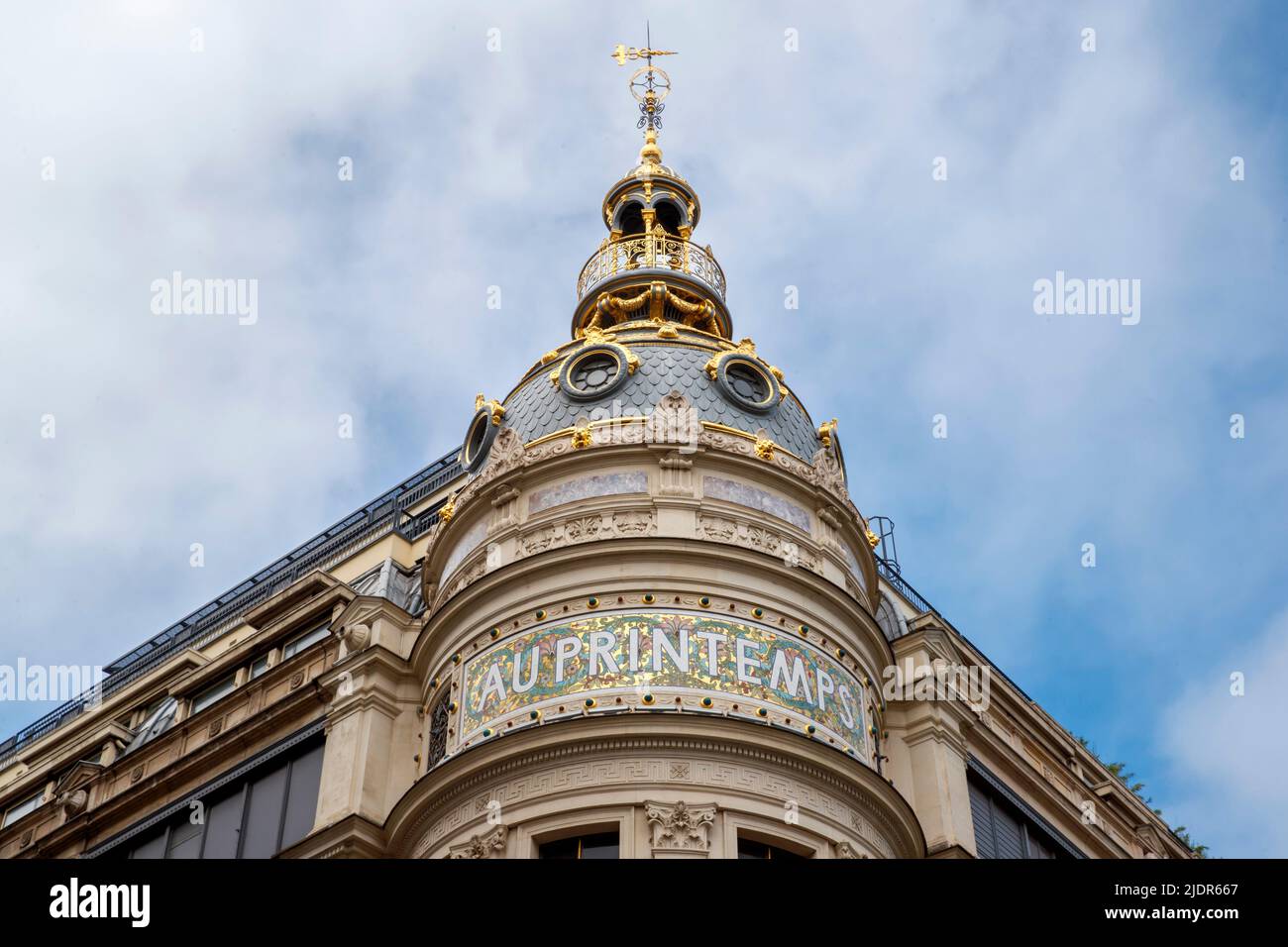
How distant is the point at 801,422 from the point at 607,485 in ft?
15.6

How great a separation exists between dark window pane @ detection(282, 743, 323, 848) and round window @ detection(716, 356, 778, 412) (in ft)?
30.2

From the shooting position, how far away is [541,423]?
102 ft

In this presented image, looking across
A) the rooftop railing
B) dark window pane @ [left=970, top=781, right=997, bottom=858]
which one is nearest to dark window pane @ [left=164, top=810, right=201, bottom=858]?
the rooftop railing

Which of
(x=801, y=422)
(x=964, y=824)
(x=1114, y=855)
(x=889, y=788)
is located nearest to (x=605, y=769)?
(x=889, y=788)

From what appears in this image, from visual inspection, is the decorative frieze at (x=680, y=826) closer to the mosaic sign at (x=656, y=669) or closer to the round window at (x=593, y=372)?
the mosaic sign at (x=656, y=669)

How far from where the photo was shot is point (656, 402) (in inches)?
1196

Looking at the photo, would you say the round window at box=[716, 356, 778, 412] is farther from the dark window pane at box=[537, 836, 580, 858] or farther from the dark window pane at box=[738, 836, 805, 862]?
the dark window pane at box=[537, 836, 580, 858]

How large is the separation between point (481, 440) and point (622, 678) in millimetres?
7283

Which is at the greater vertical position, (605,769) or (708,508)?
(708,508)

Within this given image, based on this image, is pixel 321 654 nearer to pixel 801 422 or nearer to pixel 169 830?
pixel 169 830

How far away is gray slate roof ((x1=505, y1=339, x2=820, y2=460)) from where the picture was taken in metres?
30.6

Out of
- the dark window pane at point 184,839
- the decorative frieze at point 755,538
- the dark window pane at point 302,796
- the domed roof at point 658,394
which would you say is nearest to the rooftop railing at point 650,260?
the domed roof at point 658,394

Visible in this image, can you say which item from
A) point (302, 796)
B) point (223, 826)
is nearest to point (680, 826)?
point (302, 796)

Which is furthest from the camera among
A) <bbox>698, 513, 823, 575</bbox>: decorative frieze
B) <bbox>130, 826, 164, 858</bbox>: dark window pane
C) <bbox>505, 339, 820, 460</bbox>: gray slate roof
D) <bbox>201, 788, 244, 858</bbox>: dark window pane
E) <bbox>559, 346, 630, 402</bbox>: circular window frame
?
<bbox>130, 826, 164, 858</bbox>: dark window pane
